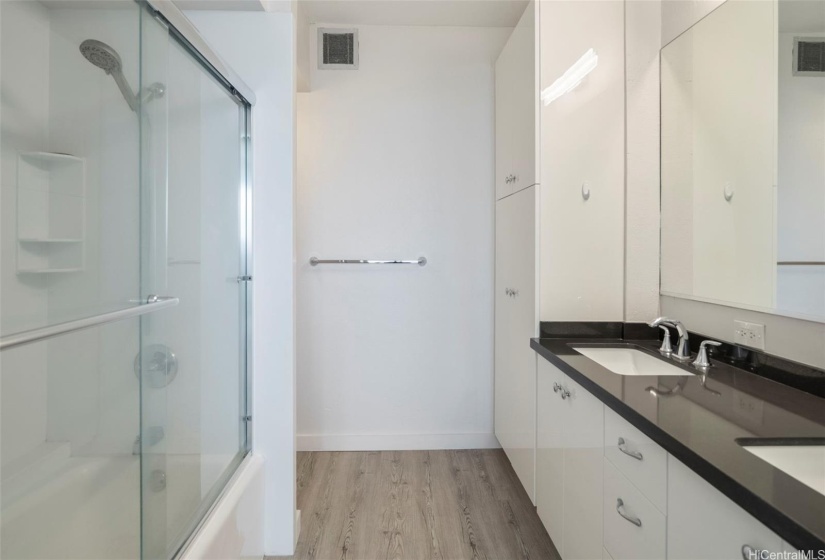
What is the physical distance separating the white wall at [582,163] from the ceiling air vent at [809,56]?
0.73 m

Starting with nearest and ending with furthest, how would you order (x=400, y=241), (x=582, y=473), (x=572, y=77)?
1. (x=582, y=473)
2. (x=572, y=77)
3. (x=400, y=241)

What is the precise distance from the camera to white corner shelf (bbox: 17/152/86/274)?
1140mm

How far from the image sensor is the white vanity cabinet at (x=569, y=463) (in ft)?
4.41

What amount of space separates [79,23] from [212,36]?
0.68 meters

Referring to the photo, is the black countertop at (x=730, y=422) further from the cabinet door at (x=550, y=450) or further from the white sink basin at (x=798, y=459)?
the cabinet door at (x=550, y=450)

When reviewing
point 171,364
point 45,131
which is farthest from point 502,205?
point 45,131

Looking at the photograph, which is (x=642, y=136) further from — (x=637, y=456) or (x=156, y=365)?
(x=156, y=365)

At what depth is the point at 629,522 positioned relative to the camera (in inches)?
44.9

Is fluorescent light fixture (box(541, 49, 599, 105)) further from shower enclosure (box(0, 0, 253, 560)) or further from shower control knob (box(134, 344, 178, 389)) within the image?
shower control knob (box(134, 344, 178, 389))

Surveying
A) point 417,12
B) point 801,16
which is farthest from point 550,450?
point 417,12

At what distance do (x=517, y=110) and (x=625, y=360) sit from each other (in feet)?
4.07

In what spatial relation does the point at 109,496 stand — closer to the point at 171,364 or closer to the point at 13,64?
the point at 171,364

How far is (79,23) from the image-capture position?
1.19 meters

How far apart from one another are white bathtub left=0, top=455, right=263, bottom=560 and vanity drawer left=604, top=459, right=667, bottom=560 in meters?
1.08
